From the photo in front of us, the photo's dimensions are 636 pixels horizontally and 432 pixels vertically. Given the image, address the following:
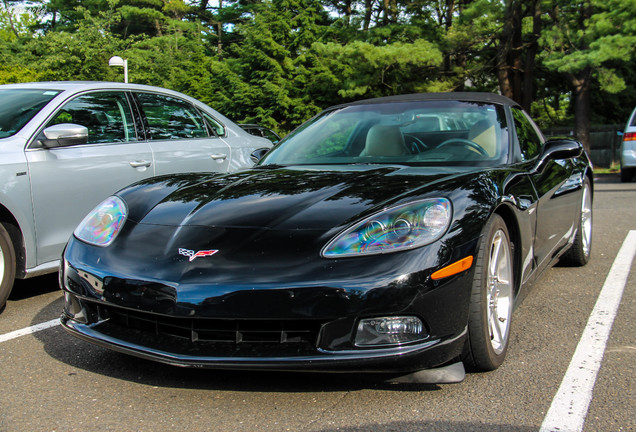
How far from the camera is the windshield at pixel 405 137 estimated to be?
3627 millimetres

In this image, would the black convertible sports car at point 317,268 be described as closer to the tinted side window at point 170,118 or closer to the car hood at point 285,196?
the car hood at point 285,196

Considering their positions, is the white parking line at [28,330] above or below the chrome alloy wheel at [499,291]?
below

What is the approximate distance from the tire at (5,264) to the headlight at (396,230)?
2.31 m

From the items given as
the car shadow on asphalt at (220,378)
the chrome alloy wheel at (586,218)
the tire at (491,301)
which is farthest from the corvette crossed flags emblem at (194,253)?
the chrome alloy wheel at (586,218)

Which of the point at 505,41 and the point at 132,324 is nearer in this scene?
the point at 132,324

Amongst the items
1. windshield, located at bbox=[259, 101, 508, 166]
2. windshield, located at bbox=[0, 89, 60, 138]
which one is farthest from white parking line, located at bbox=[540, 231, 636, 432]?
windshield, located at bbox=[0, 89, 60, 138]

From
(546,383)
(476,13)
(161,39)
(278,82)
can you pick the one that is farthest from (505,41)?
(161,39)

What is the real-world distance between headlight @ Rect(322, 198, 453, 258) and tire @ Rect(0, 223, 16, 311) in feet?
7.59

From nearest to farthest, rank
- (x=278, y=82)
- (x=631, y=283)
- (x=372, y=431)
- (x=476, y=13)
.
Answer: (x=372, y=431) → (x=631, y=283) → (x=476, y=13) → (x=278, y=82)

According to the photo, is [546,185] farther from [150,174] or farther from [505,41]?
[505,41]

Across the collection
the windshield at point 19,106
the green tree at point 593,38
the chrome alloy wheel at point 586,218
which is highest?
the green tree at point 593,38

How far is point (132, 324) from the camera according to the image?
272cm

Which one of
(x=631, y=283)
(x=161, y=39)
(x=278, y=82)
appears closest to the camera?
(x=631, y=283)

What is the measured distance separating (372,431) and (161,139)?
355 cm
